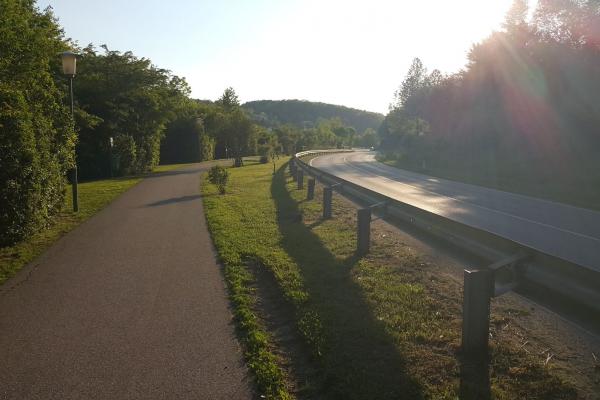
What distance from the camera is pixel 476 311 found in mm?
4332

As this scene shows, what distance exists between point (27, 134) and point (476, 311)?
8.73m

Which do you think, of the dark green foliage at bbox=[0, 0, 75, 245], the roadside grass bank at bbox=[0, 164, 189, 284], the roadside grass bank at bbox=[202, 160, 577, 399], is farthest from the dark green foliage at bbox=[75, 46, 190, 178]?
the roadside grass bank at bbox=[202, 160, 577, 399]

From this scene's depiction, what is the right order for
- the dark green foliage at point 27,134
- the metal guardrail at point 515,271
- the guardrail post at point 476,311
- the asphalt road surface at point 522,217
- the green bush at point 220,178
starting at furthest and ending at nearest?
1. the green bush at point 220,178
2. the asphalt road surface at point 522,217
3. the dark green foliage at point 27,134
4. the guardrail post at point 476,311
5. the metal guardrail at point 515,271

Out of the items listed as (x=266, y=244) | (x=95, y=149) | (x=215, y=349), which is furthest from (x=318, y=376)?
(x=95, y=149)

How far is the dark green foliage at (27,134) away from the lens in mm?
8859

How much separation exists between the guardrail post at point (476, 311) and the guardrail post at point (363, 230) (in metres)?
3.76

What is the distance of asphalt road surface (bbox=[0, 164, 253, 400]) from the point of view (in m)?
4.01

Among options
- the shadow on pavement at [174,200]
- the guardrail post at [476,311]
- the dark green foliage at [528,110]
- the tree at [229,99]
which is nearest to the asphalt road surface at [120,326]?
the guardrail post at [476,311]

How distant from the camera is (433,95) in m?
41.1

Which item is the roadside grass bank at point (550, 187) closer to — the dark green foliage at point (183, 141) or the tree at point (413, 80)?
the dark green foliage at point (183, 141)

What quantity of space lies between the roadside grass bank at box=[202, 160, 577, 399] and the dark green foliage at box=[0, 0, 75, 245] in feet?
12.1

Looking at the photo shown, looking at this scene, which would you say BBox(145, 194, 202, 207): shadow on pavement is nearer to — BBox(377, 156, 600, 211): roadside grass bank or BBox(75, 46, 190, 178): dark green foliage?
BBox(75, 46, 190, 178): dark green foliage

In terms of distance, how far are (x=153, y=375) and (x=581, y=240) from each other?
31.8ft

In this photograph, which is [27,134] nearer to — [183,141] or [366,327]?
[366,327]
